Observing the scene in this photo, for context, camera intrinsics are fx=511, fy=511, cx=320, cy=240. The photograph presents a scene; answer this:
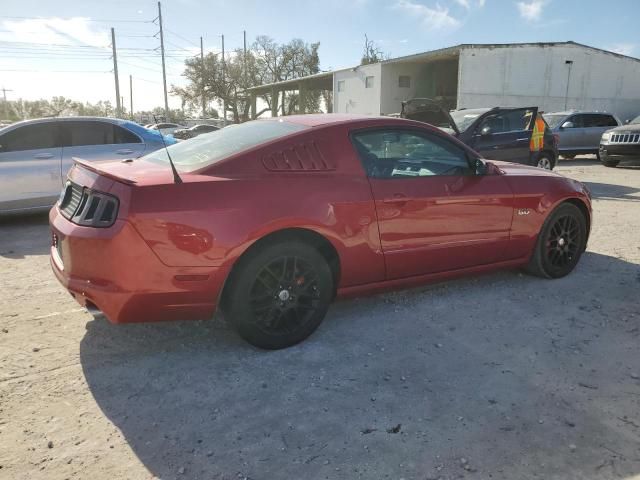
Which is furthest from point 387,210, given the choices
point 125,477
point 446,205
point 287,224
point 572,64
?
point 572,64

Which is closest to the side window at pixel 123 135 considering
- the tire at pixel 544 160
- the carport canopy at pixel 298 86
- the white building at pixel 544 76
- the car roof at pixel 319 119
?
the car roof at pixel 319 119

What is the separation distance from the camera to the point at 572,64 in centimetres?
2678

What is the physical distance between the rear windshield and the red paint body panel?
0.11 meters

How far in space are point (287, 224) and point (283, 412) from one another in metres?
1.08

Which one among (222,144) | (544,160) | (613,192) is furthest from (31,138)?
(613,192)

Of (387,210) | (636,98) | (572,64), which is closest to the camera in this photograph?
(387,210)

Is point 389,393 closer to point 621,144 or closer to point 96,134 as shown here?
point 96,134

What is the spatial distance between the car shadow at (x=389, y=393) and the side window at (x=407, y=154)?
1071mm

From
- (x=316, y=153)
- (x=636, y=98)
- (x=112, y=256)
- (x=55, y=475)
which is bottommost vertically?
(x=55, y=475)

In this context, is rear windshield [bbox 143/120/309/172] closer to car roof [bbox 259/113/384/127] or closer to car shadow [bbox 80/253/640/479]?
car roof [bbox 259/113/384/127]

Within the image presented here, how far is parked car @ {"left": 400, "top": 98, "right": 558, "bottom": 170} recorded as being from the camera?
30.1 feet

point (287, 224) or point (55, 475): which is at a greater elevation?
point (287, 224)

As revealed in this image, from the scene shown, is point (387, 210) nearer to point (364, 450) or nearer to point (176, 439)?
point (364, 450)

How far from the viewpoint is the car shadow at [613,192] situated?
9.55m
